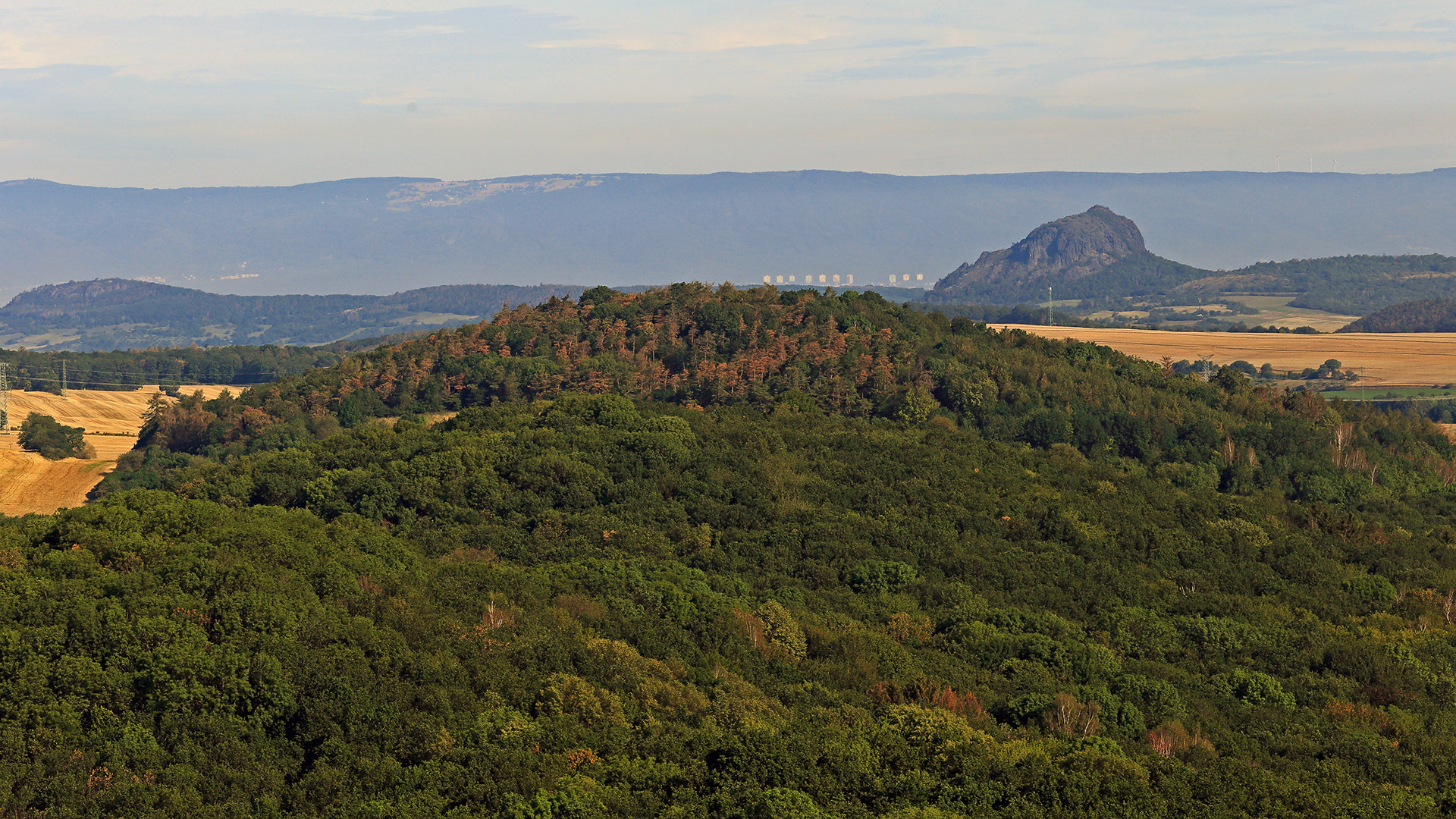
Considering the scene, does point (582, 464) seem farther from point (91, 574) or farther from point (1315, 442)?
point (1315, 442)

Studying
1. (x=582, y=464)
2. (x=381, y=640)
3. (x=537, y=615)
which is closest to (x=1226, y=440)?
(x=582, y=464)

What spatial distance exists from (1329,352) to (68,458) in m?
164

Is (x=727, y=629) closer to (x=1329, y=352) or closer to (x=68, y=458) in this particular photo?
(x=68, y=458)

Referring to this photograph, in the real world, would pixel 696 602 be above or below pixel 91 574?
below

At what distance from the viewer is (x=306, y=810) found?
30547 mm

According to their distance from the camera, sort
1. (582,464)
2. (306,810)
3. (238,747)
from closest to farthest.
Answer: (306,810)
(238,747)
(582,464)

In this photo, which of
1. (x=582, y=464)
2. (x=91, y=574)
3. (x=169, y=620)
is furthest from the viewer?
(x=582, y=464)

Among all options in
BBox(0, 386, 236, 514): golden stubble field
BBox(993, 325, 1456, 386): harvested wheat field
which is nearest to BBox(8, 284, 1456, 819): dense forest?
BBox(0, 386, 236, 514): golden stubble field

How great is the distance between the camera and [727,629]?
46906 mm

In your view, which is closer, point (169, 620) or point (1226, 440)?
point (169, 620)

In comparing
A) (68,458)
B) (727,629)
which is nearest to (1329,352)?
(68,458)

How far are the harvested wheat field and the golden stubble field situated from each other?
10196 centimetres

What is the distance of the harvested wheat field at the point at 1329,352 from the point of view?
166 m

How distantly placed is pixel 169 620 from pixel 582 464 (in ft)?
115
